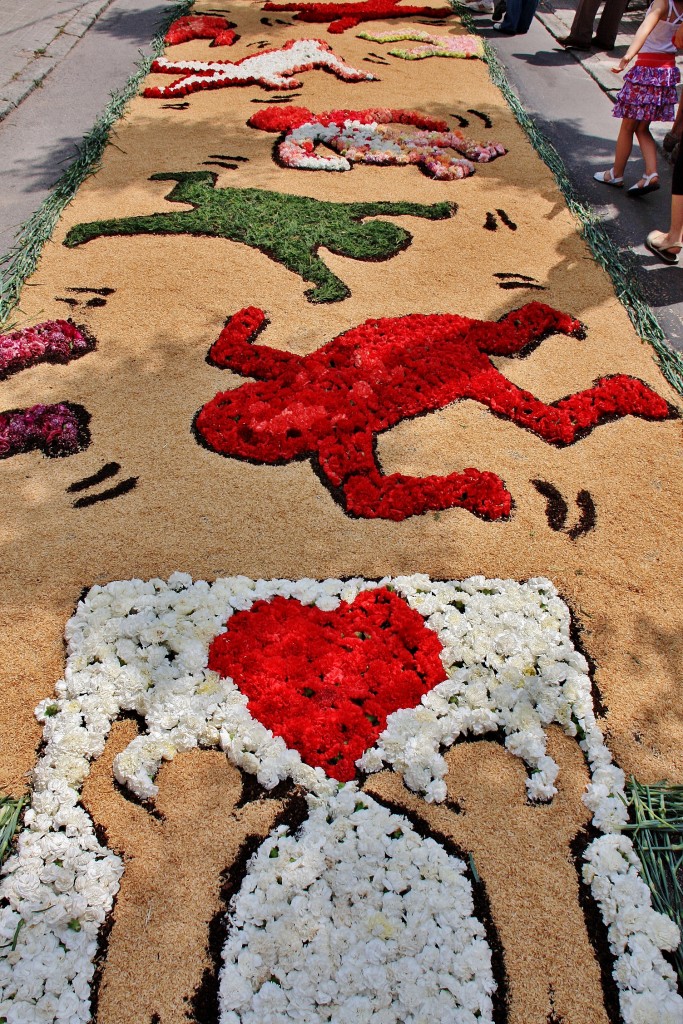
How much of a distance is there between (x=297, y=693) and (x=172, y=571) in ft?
2.55

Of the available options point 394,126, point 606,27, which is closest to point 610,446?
point 394,126

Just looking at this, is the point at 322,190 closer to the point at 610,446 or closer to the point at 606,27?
the point at 610,446

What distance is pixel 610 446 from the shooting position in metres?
3.48

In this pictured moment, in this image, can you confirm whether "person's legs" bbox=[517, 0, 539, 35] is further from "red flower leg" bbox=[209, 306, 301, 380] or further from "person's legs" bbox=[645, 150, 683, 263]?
"red flower leg" bbox=[209, 306, 301, 380]

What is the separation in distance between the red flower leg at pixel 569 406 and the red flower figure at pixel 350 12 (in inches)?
287

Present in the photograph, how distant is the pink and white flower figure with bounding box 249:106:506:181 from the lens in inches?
230

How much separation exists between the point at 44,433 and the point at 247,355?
1.09 meters

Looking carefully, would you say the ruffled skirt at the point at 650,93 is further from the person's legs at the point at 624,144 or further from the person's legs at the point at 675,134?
the person's legs at the point at 675,134

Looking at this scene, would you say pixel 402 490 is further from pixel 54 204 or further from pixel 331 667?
pixel 54 204

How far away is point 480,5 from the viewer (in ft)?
33.1

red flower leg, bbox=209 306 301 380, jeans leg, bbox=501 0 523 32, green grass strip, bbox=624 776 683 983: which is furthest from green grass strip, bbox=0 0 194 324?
jeans leg, bbox=501 0 523 32

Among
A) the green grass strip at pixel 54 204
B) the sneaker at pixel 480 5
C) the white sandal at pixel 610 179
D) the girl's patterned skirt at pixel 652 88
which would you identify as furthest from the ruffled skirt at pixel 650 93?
the sneaker at pixel 480 5

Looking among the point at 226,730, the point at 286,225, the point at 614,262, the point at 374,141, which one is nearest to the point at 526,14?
the point at 374,141

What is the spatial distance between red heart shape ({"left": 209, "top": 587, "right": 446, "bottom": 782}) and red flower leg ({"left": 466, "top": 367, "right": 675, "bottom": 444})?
135 centimetres
